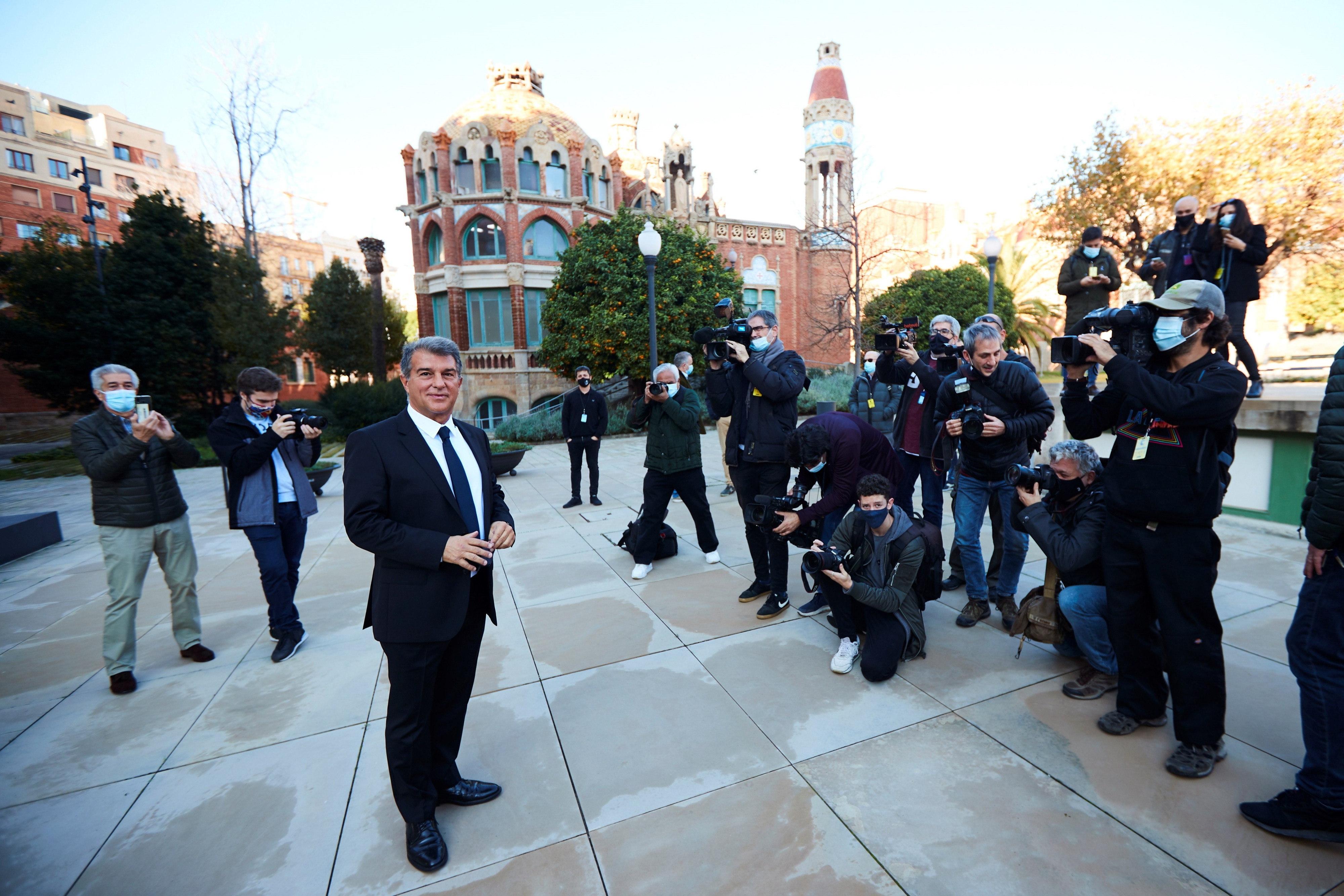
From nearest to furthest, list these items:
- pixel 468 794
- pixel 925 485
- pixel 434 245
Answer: pixel 468 794 < pixel 925 485 < pixel 434 245

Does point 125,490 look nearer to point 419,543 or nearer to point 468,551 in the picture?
point 419,543

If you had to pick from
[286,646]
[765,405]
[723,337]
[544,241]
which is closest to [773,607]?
[765,405]

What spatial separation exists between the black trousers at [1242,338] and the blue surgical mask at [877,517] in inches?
207

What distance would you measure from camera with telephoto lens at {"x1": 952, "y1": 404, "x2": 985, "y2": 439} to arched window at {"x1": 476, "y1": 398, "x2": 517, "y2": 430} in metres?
23.9

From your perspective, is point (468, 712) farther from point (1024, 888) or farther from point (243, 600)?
point (243, 600)

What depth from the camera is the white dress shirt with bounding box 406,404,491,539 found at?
2.46 metres

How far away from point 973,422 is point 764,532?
5.82ft

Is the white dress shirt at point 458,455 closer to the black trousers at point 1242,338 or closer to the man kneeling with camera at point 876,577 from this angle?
the man kneeling with camera at point 876,577

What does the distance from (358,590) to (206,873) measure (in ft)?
11.5

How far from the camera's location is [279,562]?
14.6 feet

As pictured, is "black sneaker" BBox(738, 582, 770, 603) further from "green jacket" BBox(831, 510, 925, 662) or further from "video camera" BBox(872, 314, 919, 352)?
"video camera" BBox(872, 314, 919, 352)

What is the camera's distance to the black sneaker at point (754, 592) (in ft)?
16.5

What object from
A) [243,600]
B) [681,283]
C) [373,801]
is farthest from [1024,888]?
[681,283]

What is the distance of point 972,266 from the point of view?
2277cm
